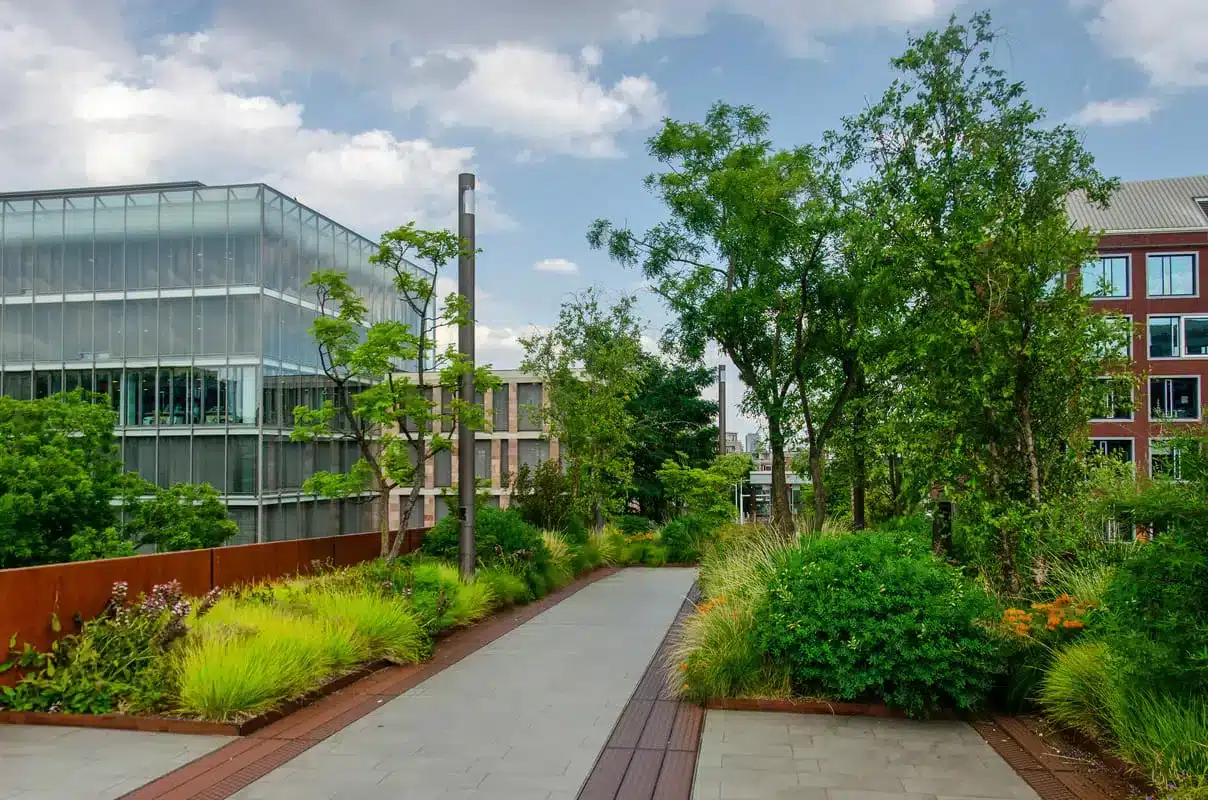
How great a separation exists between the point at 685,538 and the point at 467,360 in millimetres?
11246

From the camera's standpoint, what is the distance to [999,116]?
1766cm

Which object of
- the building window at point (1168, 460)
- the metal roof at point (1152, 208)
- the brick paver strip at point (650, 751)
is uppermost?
the metal roof at point (1152, 208)

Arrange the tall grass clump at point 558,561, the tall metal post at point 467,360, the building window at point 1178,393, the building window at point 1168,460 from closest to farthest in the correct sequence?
the building window at point 1168,460, the tall metal post at point 467,360, the tall grass clump at point 558,561, the building window at point 1178,393

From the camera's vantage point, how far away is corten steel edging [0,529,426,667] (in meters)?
6.91

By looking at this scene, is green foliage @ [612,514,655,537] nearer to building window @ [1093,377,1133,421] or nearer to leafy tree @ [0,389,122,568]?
leafy tree @ [0,389,122,568]

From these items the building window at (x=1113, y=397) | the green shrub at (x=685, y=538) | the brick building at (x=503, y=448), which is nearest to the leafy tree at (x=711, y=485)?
the green shrub at (x=685, y=538)

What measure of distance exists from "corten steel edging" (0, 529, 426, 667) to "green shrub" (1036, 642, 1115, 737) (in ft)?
23.4

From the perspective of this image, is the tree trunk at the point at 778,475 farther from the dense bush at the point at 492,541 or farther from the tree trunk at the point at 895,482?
the dense bush at the point at 492,541

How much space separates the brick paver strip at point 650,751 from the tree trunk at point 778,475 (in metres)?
9.95

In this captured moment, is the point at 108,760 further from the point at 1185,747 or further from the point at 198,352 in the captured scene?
the point at 198,352

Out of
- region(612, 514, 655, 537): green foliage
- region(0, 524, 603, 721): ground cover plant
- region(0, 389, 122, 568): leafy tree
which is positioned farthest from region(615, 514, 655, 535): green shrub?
region(0, 524, 603, 721): ground cover plant

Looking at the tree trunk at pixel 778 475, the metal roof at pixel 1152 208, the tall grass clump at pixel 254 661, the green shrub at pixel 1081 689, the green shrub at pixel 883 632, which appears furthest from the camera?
the metal roof at pixel 1152 208

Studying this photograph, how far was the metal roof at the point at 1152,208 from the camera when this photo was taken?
4434 cm

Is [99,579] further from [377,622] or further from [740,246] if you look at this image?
[740,246]
